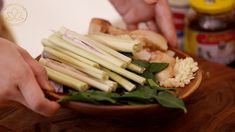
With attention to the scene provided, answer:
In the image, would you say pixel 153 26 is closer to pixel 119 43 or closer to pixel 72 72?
pixel 119 43

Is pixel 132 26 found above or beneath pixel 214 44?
above

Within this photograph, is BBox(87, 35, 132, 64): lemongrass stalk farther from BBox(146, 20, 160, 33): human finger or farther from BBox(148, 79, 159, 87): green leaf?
BBox(146, 20, 160, 33): human finger

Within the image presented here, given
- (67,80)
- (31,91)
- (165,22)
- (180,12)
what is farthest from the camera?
(180,12)

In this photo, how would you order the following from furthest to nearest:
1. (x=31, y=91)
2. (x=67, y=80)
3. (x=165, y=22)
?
(x=165, y=22) → (x=67, y=80) → (x=31, y=91)

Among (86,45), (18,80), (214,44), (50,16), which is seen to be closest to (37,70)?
(18,80)

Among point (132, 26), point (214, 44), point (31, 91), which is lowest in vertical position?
point (214, 44)

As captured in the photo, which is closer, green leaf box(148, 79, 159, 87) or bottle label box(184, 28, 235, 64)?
green leaf box(148, 79, 159, 87)

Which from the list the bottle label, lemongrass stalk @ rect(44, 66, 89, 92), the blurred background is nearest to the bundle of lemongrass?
lemongrass stalk @ rect(44, 66, 89, 92)

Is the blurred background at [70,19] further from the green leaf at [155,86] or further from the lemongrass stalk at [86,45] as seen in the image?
the green leaf at [155,86]
